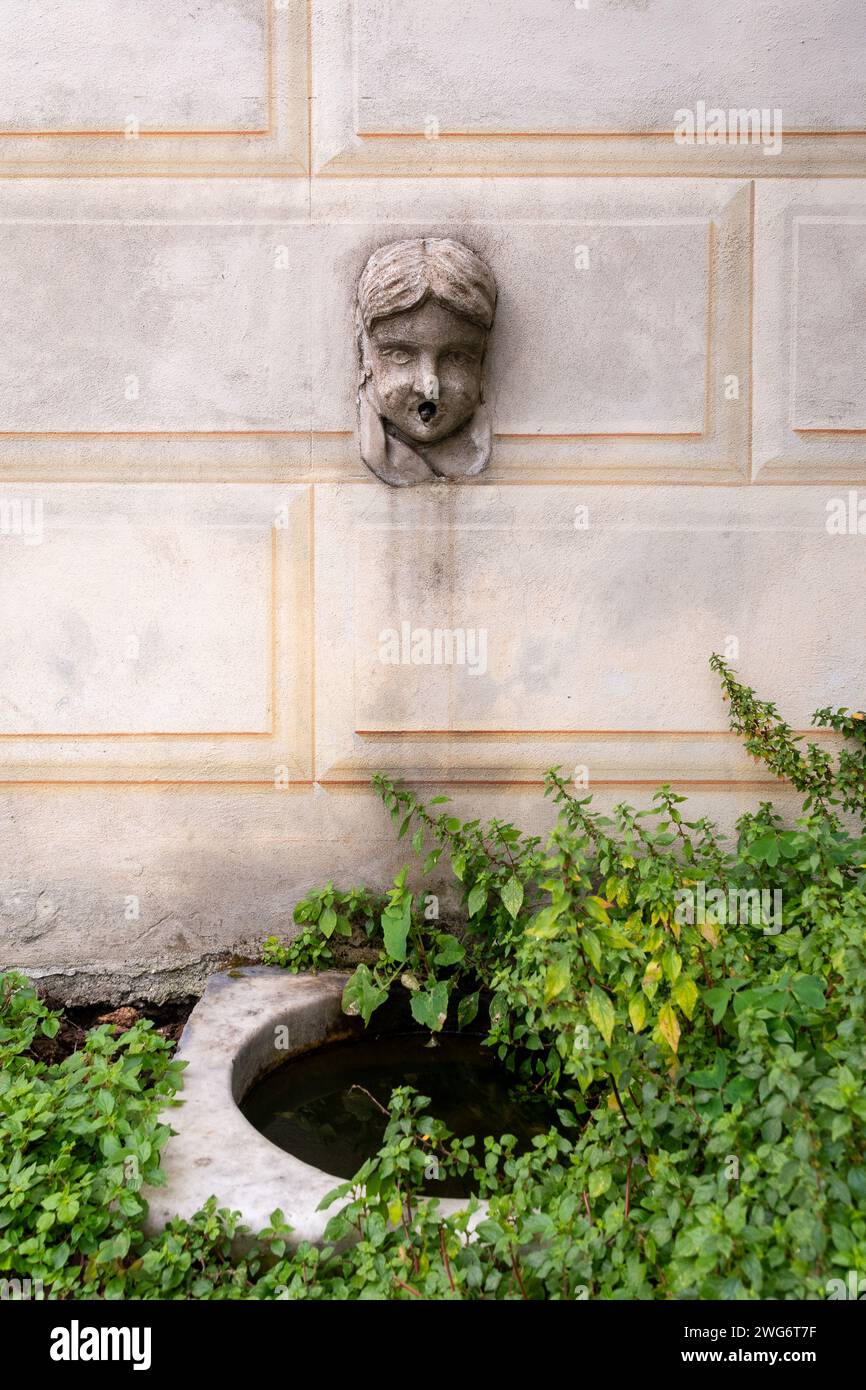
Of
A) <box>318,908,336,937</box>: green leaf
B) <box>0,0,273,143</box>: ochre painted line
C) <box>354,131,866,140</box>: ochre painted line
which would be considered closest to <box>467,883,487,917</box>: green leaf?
<box>318,908,336,937</box>: green leaf

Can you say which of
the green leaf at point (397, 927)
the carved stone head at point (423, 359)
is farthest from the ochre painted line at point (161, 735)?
the carved stone head at point (423, 359)

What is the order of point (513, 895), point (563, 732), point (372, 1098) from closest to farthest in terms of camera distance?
point (372, 1098), point (513, 895), point (563, 732)

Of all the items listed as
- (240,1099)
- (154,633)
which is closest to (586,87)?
(154,633)

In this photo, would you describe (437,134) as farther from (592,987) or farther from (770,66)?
(592,987)

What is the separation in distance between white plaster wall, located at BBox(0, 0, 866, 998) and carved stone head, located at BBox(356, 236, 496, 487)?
0.28 ft

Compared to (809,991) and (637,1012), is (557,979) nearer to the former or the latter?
(637,1012)

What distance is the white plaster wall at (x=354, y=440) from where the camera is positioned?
3131 mm

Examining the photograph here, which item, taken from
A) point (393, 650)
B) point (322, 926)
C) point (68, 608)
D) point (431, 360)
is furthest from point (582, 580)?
point (68, 608)

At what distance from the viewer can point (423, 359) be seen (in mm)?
2998

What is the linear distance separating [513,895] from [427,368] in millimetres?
1730

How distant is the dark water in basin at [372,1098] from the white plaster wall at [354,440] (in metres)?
0.60

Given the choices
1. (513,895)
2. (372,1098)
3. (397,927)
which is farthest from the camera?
(397,927)

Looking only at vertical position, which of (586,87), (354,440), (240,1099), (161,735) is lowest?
(240,1099)

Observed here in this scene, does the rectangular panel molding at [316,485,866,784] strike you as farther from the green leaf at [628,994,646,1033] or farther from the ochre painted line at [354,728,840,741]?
the green leaf at [628,994,646,1033]
